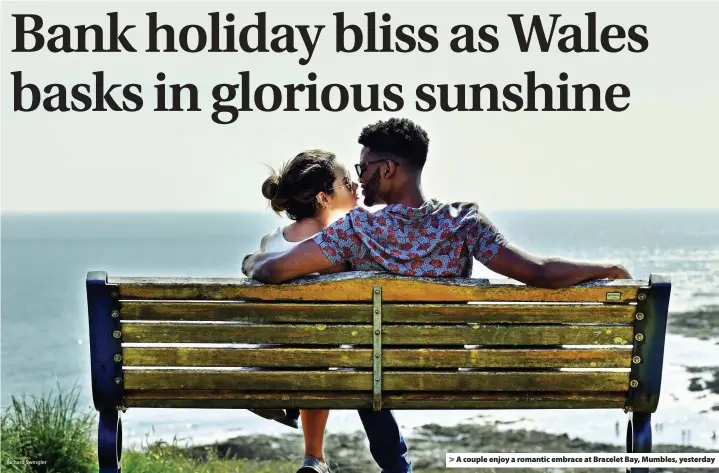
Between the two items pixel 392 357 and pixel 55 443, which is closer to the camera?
pixel 392 357

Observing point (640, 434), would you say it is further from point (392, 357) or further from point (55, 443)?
point (55, 443)

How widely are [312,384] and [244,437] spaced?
8.75 m

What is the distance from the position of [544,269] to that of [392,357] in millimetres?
609

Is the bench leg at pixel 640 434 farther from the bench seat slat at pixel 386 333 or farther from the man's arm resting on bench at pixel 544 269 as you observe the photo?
the man's arm resting on bench at pixel 544 269

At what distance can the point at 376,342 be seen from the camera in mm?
4418

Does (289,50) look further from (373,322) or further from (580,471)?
(373,322)

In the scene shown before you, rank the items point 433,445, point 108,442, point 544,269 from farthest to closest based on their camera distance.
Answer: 1. point 433,445
2. point 108,442
3. point 544,269

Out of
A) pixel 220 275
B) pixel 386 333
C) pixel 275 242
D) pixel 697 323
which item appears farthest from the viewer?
pixel 697 323

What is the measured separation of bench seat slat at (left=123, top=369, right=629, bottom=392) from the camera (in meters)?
4.46

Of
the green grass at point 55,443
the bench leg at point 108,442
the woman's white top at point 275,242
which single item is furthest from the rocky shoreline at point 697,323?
the bench leg at point 108,442

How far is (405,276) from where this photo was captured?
4352 millimetres

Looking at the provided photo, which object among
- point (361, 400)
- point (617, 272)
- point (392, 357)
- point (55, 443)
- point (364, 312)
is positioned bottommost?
point (55, 443)

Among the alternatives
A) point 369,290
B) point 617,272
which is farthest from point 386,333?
point 617,272

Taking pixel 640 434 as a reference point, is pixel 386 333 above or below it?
above
